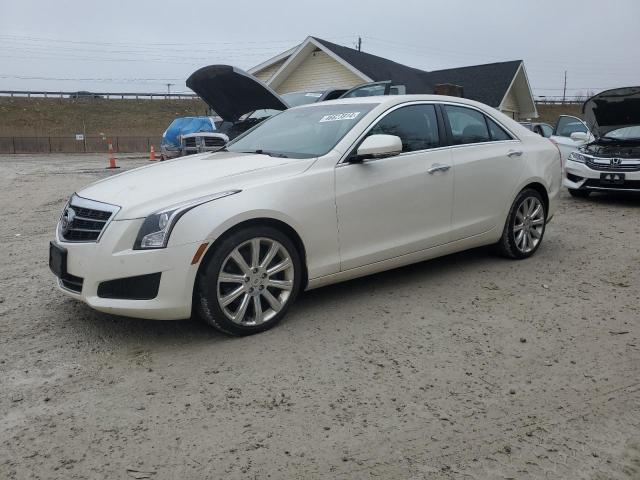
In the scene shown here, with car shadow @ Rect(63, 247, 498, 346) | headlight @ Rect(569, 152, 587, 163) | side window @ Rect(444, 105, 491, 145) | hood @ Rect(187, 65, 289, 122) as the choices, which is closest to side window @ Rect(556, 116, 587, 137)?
headlight @ Rect(569, 152, 587, 163)

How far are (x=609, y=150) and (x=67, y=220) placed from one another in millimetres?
8983

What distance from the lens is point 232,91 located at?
1005 cm

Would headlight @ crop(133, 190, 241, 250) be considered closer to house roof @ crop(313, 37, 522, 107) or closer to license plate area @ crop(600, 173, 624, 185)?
license plate area @ crop(600, 173, 624, 185)

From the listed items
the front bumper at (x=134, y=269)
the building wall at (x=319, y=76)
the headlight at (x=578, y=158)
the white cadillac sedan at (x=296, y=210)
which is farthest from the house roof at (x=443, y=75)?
the front bumper at (x=134, y=269)

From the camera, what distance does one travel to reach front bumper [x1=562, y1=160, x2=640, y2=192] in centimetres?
910

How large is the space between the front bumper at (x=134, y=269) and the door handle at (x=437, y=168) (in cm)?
217

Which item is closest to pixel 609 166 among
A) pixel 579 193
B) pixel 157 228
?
pixel 579 193

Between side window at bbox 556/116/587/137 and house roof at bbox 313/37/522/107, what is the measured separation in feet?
27.6

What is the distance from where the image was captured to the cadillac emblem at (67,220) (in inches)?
148

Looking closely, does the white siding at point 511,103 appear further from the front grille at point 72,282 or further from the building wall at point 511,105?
the front grille at point 72,282

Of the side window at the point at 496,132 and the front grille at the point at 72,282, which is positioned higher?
the side window at the point at 496,132

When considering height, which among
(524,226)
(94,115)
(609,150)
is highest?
(94,115)

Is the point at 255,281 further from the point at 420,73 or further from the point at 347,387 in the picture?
the point at 420,73

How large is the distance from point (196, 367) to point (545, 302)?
2773 millimetres
